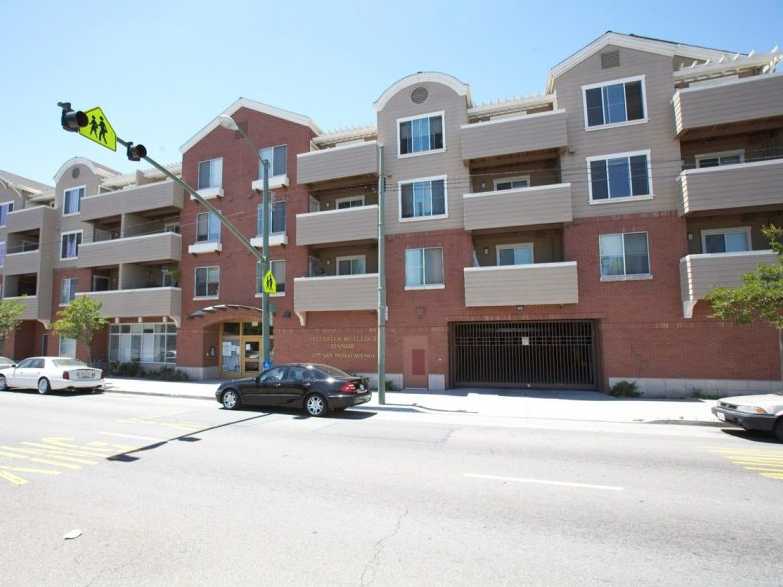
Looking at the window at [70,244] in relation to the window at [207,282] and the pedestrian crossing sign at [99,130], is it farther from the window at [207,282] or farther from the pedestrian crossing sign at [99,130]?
the pedestrian crossing sign at [99,130]

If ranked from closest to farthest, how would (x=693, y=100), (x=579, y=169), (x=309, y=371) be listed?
(x=309, y=371)
(x=693, y=100)
(x=579, y=169)

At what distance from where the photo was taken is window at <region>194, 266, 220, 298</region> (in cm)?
2325

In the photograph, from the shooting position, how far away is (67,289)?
2841 cm

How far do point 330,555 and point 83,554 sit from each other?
7.68 ft

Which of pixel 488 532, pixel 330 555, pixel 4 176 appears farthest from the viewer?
pixel 4 176

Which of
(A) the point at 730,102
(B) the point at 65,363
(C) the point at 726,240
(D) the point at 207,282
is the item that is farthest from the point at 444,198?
(B) the point at 65,363

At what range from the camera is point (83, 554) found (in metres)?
4.04

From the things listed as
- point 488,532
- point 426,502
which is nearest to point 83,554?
point 426,502

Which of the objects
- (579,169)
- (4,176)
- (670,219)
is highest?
(4,176)

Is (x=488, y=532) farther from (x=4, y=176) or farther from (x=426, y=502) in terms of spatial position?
(x=4, y=176)

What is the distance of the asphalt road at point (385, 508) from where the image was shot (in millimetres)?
3781

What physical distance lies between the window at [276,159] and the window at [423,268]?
8.49 meters

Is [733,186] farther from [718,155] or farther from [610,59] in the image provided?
[610,59]

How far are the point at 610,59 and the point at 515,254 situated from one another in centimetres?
883
